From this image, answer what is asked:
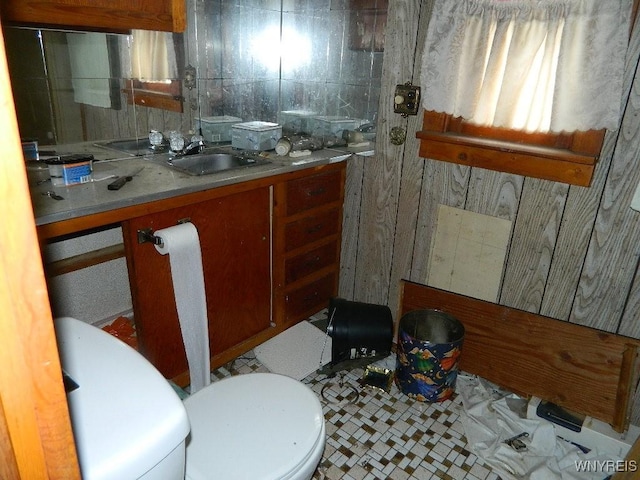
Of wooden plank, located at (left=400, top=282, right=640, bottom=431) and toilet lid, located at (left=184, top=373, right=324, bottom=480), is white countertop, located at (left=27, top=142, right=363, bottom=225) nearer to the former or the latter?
toilet lid, located at (left=184, top=373, right=324, bottom=480)

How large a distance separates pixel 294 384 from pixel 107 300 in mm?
1177

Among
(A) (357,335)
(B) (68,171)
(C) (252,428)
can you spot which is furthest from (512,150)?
(B) (68,171)

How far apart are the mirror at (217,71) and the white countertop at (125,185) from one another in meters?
0.16

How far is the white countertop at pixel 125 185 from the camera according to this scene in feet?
4.16

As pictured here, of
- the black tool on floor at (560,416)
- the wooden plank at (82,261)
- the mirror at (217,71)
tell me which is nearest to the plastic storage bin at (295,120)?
the mirror at (217,71)

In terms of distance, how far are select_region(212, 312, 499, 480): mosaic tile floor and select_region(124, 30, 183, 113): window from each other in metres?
1.21

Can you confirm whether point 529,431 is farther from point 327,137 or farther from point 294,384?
point 327,137

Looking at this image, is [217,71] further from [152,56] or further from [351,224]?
[351,224]

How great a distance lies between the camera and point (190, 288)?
1503 millimetres

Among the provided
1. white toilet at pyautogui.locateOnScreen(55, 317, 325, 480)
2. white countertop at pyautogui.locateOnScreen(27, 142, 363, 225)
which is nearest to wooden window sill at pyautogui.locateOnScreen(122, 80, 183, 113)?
white countertop at pyautogui.locateOnScreen(27, 142, 363, 225)

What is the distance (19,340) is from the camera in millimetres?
427

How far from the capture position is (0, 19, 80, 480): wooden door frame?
1.28 ft

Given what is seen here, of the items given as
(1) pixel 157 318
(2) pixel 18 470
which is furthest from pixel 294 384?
(2) pixel 18 470

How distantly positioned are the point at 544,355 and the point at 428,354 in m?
0.49
